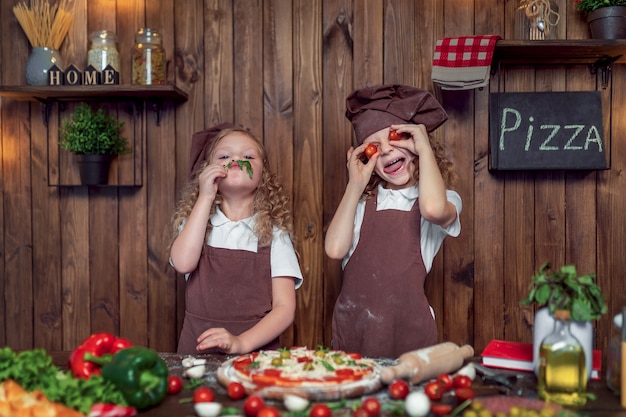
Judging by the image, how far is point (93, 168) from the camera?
2.65 m

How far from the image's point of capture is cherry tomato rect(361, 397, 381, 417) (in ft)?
4.10

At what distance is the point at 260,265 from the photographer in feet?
7.51

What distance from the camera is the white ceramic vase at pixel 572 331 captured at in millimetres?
1438

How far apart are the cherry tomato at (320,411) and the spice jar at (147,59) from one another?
69.7 inches

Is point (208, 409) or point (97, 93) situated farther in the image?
point (97, 93)

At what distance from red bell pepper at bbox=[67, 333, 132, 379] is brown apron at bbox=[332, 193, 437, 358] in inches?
35.9

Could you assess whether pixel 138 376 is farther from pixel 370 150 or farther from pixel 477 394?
pixel 370 150

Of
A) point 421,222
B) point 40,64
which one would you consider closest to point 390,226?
point 421,222

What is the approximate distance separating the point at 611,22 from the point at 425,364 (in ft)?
5.60

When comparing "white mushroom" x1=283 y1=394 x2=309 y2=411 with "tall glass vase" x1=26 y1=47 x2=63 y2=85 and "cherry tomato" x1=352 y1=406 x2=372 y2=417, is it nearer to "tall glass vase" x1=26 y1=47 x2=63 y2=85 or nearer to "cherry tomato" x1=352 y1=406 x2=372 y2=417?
"cherry tomato" x1=352 y1=406 x2=372 y2=417

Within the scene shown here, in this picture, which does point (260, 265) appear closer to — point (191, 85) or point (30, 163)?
point (191, 85)

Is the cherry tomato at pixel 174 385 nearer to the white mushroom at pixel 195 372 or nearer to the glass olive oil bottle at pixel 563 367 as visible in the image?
the white mushroom at pixel 195 372

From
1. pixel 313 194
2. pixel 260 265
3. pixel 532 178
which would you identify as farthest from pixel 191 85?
pixel 532 178

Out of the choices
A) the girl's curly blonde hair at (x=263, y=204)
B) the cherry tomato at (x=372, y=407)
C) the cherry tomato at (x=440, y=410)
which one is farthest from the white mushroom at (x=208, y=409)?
the girl's curly blonde hair at (x=263, y=204)
